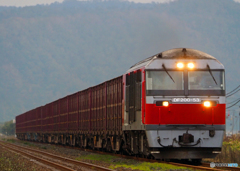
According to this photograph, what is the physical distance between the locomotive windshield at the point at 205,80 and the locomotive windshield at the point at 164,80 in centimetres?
35

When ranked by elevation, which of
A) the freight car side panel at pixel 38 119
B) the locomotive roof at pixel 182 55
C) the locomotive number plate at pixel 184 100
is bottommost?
the freight car side panel at pixel 38 119

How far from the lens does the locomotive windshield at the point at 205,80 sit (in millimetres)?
15039

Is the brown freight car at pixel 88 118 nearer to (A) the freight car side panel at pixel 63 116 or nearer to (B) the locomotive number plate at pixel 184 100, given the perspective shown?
(A) the freight car side panel at pixel 63 116

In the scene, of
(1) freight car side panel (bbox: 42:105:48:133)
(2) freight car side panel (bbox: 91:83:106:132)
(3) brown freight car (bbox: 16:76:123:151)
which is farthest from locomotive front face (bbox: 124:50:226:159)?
(1) freight car side panel (bbox: 42:105:48:133)

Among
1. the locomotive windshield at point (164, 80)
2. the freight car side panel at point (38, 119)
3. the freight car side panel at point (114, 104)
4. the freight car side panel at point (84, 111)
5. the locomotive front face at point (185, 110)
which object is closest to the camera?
the locomotive front face at point (185, 110)

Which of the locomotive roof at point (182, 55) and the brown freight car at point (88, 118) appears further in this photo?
the brown freight car at point (88, 118)

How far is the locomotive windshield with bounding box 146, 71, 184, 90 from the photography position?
15031mm

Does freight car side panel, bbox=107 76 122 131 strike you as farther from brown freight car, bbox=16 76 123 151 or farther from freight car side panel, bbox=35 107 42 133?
freight car side panel, bbox=35 107 42 133

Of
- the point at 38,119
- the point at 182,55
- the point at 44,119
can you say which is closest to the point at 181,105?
the point at 182,55

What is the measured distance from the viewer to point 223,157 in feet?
59.0

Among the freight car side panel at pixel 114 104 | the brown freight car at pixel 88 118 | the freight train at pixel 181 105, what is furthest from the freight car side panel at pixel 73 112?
the freight train at pixel 181 105

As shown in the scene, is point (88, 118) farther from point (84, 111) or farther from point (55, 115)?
point (55, 115)

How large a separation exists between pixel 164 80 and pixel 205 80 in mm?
→ 1448

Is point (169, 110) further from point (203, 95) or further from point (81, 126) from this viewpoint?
point (81, 126)
